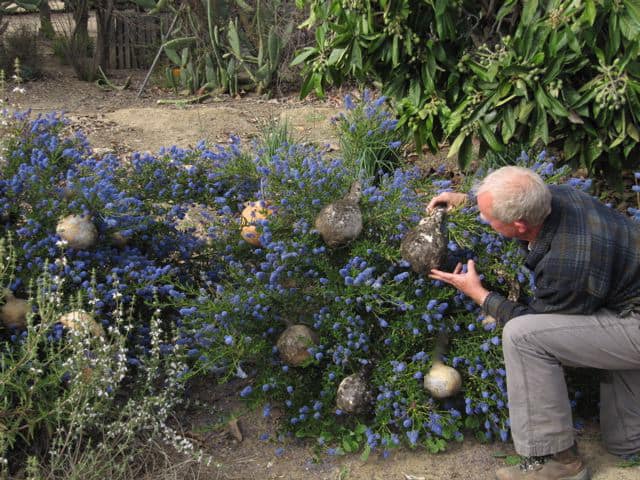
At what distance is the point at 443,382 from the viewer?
2.96 m

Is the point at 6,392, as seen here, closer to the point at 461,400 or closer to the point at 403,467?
the point at 403,467

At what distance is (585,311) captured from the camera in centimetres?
270

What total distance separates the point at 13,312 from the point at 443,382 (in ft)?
5.92

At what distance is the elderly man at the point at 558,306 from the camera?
104 inches

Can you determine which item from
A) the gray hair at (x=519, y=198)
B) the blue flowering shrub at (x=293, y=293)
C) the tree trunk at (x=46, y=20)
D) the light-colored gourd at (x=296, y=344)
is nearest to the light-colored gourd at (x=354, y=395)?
the blue flowering shrub at (x=293, y=293)

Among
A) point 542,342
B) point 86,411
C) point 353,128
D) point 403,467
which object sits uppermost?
point 353,128

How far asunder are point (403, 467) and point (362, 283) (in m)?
0.78

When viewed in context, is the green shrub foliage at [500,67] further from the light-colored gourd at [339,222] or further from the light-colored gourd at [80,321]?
the light-colored gourd at [80,321]

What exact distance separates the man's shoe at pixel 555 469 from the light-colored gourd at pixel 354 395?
62 cm

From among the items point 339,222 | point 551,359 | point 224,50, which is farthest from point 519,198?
point 224,50

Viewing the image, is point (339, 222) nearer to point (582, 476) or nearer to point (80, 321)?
point (80, 321)

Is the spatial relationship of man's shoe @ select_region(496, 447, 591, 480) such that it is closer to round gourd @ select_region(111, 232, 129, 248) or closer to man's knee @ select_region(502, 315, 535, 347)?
man's knee @ select_region(502, 315, 535, 347)

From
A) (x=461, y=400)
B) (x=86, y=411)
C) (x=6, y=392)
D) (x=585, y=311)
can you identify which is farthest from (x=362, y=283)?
(x=6, y=392)

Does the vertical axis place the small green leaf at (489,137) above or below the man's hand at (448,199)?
above
